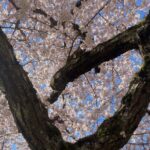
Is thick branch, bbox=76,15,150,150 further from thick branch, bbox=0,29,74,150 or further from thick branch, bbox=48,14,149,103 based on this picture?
thick branch, bbox=48,14,149,103

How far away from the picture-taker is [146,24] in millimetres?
4465

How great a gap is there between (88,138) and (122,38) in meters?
1.51

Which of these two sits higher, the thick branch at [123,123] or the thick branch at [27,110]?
the thick branch at [27,110]

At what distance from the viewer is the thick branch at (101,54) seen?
15.1 feet

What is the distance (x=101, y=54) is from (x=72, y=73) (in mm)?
516

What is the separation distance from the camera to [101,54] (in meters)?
4.72

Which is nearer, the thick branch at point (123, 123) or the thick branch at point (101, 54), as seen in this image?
the thick branch at point (123, 123)

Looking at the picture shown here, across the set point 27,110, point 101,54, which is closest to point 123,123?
point 27,110

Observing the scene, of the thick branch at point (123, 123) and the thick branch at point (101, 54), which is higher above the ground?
the thick branch at point (101, 54)

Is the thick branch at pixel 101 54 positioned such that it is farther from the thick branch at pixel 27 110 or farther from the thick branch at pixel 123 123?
the thick branch at pixel 27 110

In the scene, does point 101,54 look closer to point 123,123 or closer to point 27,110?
point 123,123

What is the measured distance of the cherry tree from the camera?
12.6 feet

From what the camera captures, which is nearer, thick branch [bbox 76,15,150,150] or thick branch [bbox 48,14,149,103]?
thick branch [bbox 76,15,150,150]

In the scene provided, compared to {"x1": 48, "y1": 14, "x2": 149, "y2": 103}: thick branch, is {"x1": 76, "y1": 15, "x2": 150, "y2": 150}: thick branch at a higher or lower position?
lower
